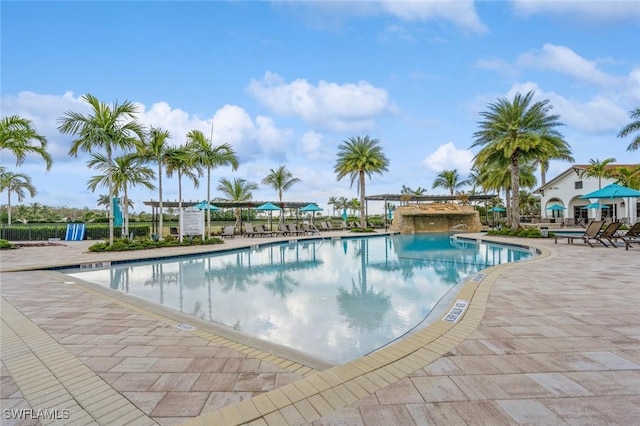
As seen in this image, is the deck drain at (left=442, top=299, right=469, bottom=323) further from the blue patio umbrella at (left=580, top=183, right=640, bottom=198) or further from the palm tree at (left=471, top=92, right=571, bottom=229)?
the palm tree at (left=471, top=92, right=571, bottom=229)

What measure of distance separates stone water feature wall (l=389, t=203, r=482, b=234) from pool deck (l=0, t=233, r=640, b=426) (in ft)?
69.2

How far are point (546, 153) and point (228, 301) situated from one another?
19124 mm

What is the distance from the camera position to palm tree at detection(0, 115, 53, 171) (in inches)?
412

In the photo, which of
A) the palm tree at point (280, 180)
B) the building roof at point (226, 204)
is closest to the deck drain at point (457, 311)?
the building roof at point (226, 204)

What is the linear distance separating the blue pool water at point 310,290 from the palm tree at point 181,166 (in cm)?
489

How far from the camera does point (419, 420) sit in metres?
1.86

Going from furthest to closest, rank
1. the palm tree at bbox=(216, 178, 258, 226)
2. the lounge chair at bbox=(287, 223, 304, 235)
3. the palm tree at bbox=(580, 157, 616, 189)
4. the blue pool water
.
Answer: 1. the palm tree at bbox=(216, 178, 258, 226)
2. the palm tree at bbox=(580, 157, 616, 189)
3. the lounge chair at bbox=(287, 223, 304, 235)
4. the blue pool water

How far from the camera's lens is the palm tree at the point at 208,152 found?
15.0 m

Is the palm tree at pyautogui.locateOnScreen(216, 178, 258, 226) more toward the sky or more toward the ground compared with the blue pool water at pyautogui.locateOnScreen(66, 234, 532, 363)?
more toward the sky

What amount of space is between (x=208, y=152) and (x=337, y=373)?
14393mm

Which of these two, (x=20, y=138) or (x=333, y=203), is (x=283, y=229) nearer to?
(x=20, y=138)

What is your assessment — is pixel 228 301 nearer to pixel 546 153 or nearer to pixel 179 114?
pixel 179 114

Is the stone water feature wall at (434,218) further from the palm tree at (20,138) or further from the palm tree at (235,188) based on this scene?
the palm tree at (20,138)

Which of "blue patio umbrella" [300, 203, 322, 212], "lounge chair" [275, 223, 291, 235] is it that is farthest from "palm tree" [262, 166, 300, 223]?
"lounge chair" [275, 223, 291, 235]
